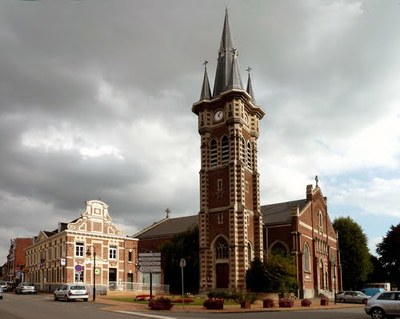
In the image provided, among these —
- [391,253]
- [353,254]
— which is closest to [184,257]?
[353,254]

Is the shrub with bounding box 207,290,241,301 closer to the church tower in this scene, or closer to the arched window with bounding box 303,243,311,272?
the church tower

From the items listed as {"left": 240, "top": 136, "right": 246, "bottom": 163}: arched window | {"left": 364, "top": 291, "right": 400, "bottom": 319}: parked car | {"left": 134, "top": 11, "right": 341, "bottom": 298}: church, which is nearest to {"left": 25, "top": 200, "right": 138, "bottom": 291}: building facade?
{"left": 134, "top": 11, "right": 341, "bottom": 298}: church

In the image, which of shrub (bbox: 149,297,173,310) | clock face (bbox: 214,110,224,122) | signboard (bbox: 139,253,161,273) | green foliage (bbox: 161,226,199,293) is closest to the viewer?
shrub (bbox: 149,297,173,310)

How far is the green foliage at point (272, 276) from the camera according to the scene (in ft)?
151

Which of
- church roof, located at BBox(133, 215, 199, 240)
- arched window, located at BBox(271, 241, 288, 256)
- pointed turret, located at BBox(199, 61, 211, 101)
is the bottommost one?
arched window, located at BBox(271, 241, 288, 256)

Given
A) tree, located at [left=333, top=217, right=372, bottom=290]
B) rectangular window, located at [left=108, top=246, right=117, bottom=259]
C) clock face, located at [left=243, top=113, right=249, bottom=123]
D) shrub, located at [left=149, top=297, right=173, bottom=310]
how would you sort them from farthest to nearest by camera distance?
tree, located at [left=333, top=217, right=372, bottom=290] → rectangular window, located at [left=108, top=246, right=117, bottom=259] → clock face, located at [left=243, top=113, right=249, bottom=123] → shrub, located at [left=149, top=297, right=173, bottom=310]

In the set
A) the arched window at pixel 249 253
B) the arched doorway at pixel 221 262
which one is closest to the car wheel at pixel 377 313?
the arched doorway at pixel 221 262

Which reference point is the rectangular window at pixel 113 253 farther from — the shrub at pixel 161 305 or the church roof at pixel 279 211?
the shrub at pixel 161 305

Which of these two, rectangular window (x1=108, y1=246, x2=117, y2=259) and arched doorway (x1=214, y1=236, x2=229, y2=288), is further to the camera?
rectangular window (x1=108, y1=246, x2=117, y2=259)

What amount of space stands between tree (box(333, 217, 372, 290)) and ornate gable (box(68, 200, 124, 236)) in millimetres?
35118

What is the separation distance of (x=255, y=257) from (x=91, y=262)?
20.8 metres

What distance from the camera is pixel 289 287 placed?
46688mm

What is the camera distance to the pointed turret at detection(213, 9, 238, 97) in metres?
55.9

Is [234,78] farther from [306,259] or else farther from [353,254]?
[353,254]
